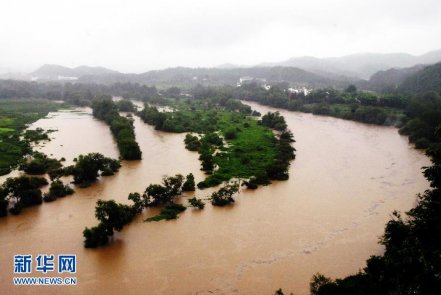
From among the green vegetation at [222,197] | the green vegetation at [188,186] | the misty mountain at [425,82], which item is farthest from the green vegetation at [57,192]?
the misty mountain at [425,82]

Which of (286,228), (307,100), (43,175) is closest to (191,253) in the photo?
(286,228)

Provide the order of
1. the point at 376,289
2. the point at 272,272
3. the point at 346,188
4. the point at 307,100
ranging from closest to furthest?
the point at 376,289, the point at 272,272, the point at 346,188, the point at 307,100

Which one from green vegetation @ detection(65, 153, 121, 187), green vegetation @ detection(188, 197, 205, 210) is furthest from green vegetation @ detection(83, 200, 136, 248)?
green vegetation @ detection(65, 153, 121, 187)

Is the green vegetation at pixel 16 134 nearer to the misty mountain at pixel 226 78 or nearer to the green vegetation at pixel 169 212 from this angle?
the green vegetation at pixel 169 212

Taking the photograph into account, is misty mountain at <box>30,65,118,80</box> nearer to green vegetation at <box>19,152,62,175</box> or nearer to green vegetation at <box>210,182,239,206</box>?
green vegetation at <box>19,152,62,175</box>

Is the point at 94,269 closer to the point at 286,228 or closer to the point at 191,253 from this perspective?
the point at 191,253

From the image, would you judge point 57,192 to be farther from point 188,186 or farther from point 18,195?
point 188,186

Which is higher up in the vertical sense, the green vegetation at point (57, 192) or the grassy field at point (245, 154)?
the grassy field at point (245, 154)
